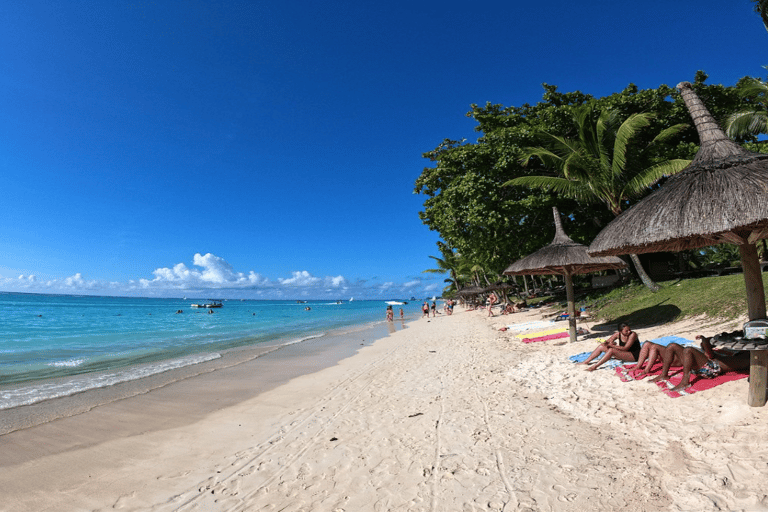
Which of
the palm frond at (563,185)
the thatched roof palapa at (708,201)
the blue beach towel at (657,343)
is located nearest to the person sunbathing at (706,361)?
the blue beach towel at (657,343)

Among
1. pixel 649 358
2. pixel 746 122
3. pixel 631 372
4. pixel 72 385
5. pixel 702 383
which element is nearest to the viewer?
pixel 702 383

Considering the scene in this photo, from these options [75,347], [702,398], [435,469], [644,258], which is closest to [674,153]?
[644,258]

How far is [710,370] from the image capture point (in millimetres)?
4508

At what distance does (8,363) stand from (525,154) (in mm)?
19926

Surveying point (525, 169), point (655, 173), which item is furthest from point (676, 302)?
point (525, 169)

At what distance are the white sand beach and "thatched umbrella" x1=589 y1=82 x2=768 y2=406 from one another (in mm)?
1124

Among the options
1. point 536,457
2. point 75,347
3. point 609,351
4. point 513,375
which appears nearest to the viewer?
point 536,457

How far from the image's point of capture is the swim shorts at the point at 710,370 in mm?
4473

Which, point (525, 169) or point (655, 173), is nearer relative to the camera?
point (655, 173)

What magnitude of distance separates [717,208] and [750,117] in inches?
637

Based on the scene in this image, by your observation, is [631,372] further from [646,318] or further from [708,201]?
[646,318]

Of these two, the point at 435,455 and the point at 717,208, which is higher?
the point at 717,208

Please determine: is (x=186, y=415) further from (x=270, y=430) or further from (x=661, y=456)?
(x=661, y=456)

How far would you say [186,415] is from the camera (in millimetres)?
6043
